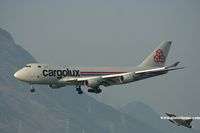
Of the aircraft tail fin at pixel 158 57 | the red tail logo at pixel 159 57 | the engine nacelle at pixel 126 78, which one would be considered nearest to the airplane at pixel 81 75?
the engine nacelle at pixel 126 78

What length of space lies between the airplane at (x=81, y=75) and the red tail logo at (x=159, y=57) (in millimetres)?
6917

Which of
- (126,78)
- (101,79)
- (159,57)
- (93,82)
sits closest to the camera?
(93,82)

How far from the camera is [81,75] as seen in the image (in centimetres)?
15725

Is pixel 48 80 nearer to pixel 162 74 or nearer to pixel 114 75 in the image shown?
pixel 114 75

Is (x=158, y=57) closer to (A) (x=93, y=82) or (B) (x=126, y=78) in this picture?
(B) (x=126, y=78)

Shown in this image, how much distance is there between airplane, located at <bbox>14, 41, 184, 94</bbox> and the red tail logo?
22.7ft

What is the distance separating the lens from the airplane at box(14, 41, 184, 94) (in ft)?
500

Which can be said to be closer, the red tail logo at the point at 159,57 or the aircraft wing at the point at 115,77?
the aircraft wing at the point at 115,77

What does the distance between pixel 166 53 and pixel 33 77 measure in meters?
42.5

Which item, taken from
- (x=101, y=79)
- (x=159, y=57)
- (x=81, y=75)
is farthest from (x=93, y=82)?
(x=159, y=57)

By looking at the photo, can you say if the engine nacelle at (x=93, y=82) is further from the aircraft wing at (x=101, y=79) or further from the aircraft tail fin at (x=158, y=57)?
the aircraft tail fin at (x=158, y=57)

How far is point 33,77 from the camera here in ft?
498

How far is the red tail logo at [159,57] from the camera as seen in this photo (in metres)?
174

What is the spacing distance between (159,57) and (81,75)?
89.6 ft
